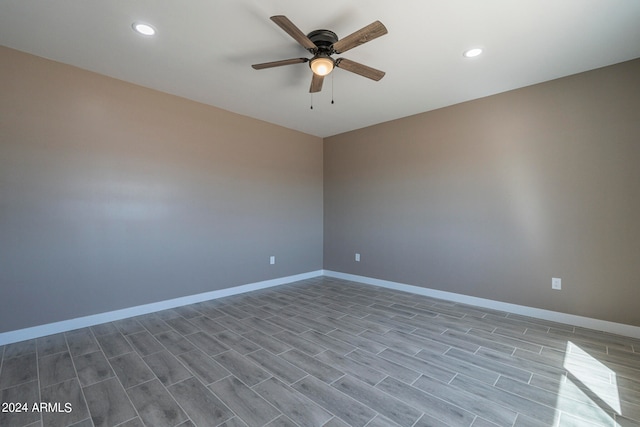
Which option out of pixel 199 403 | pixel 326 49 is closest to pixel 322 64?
pixel 326 49

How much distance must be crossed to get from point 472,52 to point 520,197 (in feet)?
5.74

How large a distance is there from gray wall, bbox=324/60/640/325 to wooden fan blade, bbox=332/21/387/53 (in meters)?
2.29

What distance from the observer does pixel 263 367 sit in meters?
2.10

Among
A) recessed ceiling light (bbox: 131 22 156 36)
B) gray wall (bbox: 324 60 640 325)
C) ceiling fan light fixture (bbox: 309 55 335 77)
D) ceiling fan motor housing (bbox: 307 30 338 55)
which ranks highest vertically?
recessed ceiling light (bbox: 131 22 156 36)

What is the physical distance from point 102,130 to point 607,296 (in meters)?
5.50

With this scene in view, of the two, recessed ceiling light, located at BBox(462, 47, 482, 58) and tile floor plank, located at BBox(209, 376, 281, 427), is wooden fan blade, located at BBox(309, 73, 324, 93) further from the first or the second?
tile floor plank, located at BBox(209, 376, 281, 427)

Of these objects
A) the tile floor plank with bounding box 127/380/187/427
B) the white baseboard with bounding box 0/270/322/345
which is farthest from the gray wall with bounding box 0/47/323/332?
the tile floor plank with bounding box 127/380/187/427

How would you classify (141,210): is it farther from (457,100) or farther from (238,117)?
(457,100)

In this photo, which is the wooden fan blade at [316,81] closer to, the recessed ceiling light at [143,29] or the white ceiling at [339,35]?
the white ceiling at [339,35]

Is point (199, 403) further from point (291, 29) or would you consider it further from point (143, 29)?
point (143, 29)

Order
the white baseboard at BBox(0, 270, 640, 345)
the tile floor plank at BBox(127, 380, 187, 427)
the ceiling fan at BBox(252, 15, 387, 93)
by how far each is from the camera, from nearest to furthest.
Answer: the tile floor plank at BBox(127, 380, 187, 427) → the ceiling fan at BBox(252, 15, 387, 93) → the white baseboard at BBox(0, 270, 640, 345)

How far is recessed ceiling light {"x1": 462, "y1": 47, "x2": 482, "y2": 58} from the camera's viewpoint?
2.44 m

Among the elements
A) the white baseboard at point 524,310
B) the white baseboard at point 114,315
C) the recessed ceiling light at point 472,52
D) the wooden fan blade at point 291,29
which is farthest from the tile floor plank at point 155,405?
the recessed ceiling light at point 472,52

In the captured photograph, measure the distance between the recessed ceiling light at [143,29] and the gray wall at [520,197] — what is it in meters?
3.29
